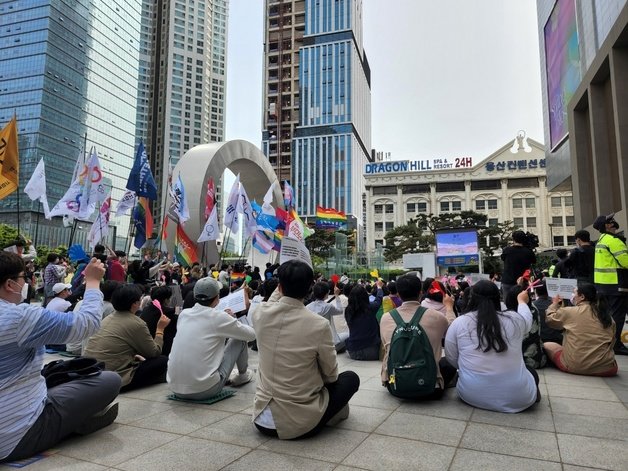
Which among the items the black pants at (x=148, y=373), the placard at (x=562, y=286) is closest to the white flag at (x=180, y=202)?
Answer: the black pants at (x=148, y=373)

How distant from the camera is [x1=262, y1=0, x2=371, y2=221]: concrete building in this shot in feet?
263

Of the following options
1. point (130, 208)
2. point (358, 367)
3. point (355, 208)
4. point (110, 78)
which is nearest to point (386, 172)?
point (355, 208)

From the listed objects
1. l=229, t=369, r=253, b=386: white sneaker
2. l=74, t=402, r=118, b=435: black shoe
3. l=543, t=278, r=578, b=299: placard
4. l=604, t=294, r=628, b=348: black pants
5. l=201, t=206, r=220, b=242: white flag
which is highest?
l=201, t=206, r=220, b=242: white flag

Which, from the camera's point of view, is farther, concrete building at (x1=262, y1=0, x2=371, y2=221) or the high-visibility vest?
concrete building at (x1=262, y1=0, x2=371, y2=221)

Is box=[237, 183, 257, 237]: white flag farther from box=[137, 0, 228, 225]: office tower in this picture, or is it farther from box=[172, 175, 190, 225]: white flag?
box=[137, 0, 228, 225]: office tower

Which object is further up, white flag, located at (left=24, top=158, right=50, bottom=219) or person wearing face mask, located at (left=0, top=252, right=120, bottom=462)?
white flag, located at (left=24, top=158, right=50, bottom=219)

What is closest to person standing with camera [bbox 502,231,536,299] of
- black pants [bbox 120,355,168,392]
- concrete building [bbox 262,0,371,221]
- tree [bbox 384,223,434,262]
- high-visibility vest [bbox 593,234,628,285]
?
high-visibility vest [bbox 593,234,628,285]

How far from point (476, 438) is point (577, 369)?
9.17ft

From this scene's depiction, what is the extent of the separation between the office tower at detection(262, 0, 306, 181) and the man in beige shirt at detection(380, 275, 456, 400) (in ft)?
259

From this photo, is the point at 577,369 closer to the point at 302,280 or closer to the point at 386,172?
the point at 302,280

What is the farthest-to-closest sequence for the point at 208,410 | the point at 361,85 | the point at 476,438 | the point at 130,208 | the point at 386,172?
the point at 361,85 → the point at 386,172 → the point at 130,208 → the point at 208,410 → the point at 476,438

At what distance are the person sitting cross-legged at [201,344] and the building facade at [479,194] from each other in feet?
192

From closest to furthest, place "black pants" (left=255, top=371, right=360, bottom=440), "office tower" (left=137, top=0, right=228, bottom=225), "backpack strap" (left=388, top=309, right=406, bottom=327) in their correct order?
"black pants" (left=255, top=371, right=360, bottom=440) → "backpack strap" (left=388, top=309, right=406, bottom=327) → "office tower" (left=137, top=0, right=228, bottom=225)

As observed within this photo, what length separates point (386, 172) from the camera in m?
71.8
